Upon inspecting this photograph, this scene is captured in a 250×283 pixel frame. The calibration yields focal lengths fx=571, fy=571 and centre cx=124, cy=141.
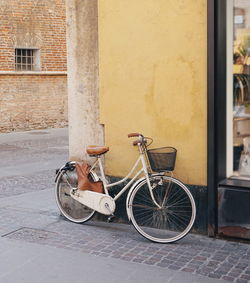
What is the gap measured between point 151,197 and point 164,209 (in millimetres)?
227

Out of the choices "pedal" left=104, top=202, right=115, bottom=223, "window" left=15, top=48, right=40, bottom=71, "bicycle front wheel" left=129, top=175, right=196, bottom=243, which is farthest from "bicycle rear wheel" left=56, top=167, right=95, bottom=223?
"window" left=15, top=48, right=40, bottom=71

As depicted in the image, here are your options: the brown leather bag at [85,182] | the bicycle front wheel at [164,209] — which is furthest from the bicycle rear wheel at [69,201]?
the bicycle front wheel at [164,209]

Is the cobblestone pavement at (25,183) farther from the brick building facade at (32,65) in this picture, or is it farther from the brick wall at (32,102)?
the brick building facade at (32,65)

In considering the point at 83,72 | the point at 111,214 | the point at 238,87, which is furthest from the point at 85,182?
the point at 238,87

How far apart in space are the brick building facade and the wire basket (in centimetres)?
1313

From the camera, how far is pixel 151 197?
6.03 meters

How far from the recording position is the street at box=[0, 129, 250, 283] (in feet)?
16.1

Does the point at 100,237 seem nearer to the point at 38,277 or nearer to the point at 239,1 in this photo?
the point at 38,277

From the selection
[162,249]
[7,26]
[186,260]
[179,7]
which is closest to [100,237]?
[162,249]

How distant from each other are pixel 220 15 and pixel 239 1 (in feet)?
1.08

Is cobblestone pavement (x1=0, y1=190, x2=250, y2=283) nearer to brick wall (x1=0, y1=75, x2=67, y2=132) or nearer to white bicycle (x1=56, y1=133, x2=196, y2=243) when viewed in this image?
white bicycle (x1=56, y1=133, x2=196, y2=243)

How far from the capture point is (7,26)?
60.1 ft

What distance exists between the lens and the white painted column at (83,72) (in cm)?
671

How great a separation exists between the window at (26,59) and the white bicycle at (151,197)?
13.1 meters
